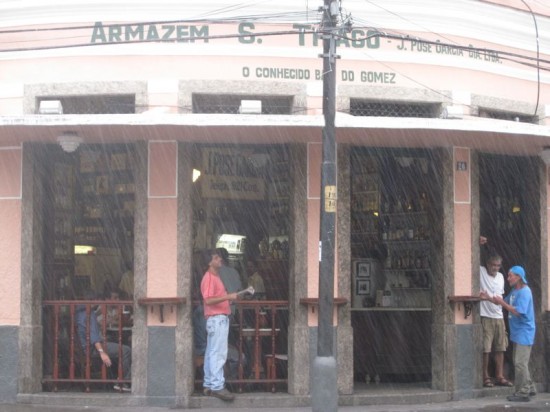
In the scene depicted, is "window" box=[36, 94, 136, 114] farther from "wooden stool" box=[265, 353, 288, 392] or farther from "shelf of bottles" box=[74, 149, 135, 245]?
"wooden stool" box=[265, 353, 288, 392]

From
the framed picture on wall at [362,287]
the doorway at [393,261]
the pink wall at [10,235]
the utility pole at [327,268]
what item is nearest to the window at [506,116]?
the doorway at [393,261]

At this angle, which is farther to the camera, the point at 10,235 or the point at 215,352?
the point at 10,235

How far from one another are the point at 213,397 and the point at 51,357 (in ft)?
7.98

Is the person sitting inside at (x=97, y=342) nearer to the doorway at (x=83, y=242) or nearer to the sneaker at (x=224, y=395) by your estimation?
the doorway at (x=83, y=242)

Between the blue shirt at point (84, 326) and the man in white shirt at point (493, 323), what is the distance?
550 cm

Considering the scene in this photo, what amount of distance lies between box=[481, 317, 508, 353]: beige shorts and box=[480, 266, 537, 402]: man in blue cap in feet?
1.33

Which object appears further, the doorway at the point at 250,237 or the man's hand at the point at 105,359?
the doorway at the point at 250,237

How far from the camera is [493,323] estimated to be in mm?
12453

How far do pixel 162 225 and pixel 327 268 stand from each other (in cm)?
279

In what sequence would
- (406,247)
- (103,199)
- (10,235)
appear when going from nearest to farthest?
(10,235)
(103,199)
(406,247)

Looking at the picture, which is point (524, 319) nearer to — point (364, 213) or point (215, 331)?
point (364, 213)

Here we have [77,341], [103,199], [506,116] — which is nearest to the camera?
[77,341]

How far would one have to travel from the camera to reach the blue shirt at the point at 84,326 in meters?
11.6

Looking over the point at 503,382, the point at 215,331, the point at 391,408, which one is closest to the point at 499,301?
the point at 503,382
